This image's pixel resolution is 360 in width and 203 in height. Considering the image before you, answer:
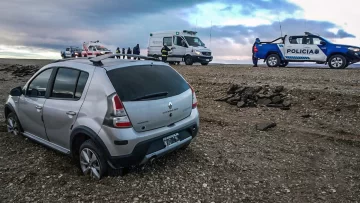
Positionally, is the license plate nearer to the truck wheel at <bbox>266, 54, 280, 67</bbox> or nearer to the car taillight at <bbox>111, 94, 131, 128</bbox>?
the car taillight at <bbox>111, 94, 131, 128</bbox>

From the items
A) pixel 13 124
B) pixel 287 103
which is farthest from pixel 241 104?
pixel 13 124

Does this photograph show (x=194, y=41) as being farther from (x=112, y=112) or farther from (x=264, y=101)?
(x=112, y=112)

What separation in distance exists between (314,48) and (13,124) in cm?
1534

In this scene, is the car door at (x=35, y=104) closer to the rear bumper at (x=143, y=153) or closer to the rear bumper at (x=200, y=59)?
the rear bumper at (x=143, y=153)

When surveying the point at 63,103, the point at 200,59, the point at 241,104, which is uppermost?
the point at 200,59

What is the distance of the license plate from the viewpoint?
402cm

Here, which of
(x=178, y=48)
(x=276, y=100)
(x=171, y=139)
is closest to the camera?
(x=171, y=139)

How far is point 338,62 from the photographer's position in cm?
1568

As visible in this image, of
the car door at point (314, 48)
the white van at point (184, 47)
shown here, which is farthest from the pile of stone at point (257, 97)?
the white van at point (184, 47)

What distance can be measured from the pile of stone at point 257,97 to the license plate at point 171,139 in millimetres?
4820

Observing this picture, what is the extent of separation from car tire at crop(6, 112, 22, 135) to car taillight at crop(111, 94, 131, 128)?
9.62 ft

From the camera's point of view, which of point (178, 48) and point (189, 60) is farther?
point (178, 48)

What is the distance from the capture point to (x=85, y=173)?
4137mm

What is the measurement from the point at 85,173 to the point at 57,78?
1561 millimetres
